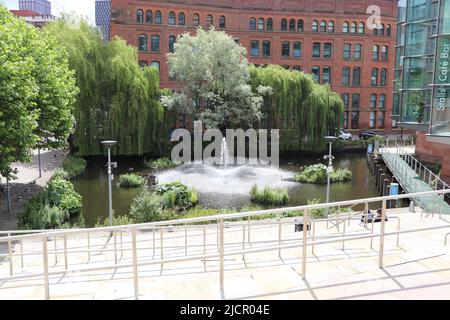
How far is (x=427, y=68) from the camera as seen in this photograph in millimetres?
22906

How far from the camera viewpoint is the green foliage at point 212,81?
3198cm

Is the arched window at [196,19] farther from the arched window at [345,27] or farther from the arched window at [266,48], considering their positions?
the arched window at [345,27]

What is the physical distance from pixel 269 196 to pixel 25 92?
1113 centimetres

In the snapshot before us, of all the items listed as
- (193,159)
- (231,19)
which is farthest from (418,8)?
(231,19)

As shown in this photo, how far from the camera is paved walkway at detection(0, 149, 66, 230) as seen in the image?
55.6ft

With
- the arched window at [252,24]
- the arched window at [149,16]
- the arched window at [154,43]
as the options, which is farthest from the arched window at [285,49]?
the arched window at [149,16]

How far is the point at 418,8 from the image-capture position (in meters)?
23.1

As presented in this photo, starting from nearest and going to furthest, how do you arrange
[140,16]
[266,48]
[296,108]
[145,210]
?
[145,210]
[296,108]
[140,16]
[266,48]

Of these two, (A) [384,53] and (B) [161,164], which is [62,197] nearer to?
(B) [161,164]

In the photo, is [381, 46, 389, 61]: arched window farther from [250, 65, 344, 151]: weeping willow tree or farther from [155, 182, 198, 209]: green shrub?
[155, 182, 198, 209]: green shrub

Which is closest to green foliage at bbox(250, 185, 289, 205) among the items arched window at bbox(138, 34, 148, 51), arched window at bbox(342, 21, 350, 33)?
arched window at bbox(138, 34, 148, 51)

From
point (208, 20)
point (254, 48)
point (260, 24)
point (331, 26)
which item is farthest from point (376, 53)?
point (208, 20)

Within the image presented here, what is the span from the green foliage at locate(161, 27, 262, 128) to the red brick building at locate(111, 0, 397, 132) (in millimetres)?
14098

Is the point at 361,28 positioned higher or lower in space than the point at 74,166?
higher
